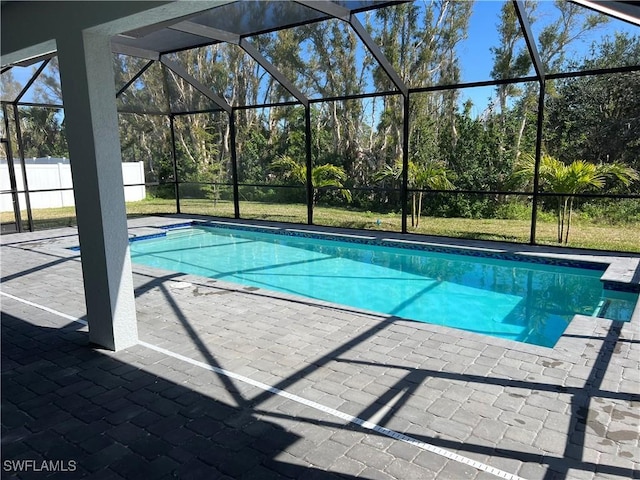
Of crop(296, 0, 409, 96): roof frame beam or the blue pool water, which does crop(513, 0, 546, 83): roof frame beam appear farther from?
the blue pool water

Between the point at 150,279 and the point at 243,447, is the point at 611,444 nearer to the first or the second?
the point at 243,447

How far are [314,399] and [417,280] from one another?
4367mm

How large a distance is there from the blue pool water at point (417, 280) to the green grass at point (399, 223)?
169 centimetres

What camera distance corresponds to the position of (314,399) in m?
2.88

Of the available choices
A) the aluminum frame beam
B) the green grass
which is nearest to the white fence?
the green grass

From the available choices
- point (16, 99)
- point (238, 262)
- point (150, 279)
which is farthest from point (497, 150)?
point (16, 99)

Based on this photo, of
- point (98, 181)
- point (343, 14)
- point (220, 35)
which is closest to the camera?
point (98, 181)

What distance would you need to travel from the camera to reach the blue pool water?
540 centimetres

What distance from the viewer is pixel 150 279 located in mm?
5805

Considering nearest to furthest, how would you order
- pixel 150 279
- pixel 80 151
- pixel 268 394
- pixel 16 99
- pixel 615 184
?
pixel 268 394
pixel 80 151
pixel 150 279
pixel 16 99
pixel 615 184

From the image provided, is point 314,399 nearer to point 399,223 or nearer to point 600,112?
point 399,223

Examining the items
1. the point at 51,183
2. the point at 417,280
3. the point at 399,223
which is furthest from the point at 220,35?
the point at 51,183

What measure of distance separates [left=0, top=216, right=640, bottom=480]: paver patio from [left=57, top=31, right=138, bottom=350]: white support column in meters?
0.35

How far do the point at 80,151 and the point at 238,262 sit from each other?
16.5 feet
